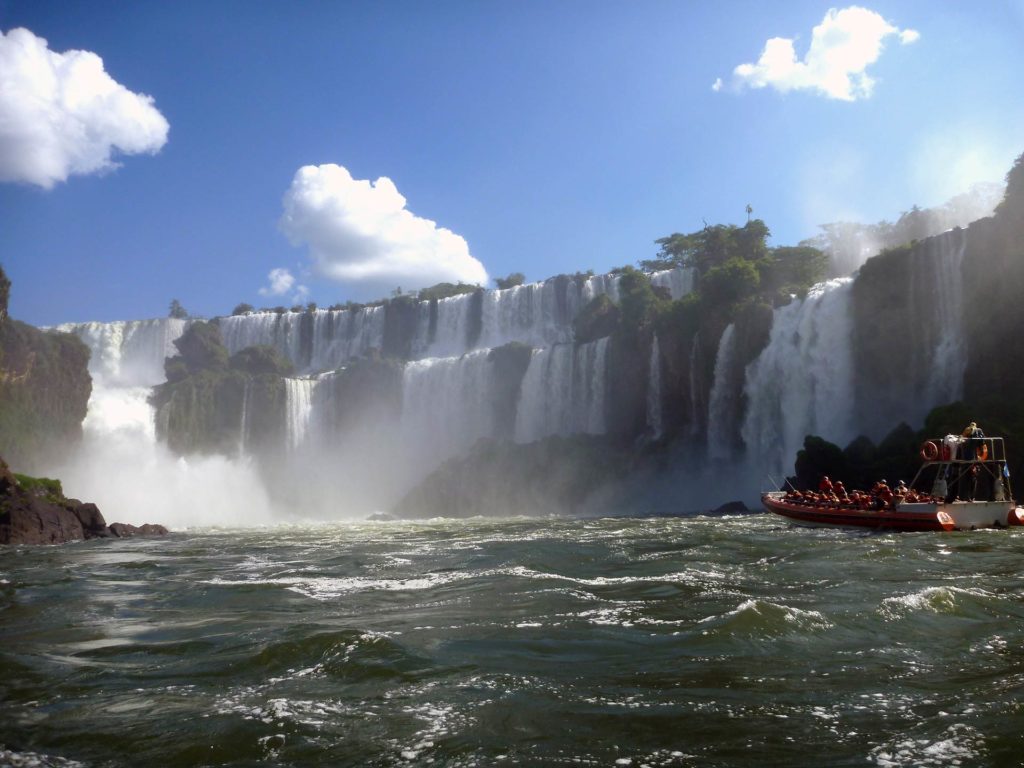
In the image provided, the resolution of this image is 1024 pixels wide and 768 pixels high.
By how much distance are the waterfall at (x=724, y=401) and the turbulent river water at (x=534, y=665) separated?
25373 millimetres

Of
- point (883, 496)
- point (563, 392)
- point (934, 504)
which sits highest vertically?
point (563, 392)

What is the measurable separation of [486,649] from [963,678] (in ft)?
13.9

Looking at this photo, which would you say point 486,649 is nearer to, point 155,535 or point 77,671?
point 77,671

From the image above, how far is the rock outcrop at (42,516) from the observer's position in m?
24.8

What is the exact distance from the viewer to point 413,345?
2562 inches

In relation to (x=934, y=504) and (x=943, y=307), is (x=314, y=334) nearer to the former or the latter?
(x=943, y=307)

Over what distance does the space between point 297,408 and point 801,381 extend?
32.4m

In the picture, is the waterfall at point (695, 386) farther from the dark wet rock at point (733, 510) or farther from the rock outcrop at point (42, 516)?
the rock outcrop at point (42, 516)

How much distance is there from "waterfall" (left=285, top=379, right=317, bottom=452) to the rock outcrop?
77.4 ft

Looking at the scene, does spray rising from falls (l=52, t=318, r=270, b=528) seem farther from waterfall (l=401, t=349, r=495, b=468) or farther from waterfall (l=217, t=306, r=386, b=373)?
waterfall (l=217, t=306, r=386, b=373)

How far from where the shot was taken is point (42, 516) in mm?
25828

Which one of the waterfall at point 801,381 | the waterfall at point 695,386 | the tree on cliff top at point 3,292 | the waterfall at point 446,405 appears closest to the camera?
the waterfall at point 801,381

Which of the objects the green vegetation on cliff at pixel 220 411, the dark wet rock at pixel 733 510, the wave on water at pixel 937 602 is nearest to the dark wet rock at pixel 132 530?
the dark wet rock at pixel 733 510

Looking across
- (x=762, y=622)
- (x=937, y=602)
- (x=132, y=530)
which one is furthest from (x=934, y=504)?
(x=132, y=530)
